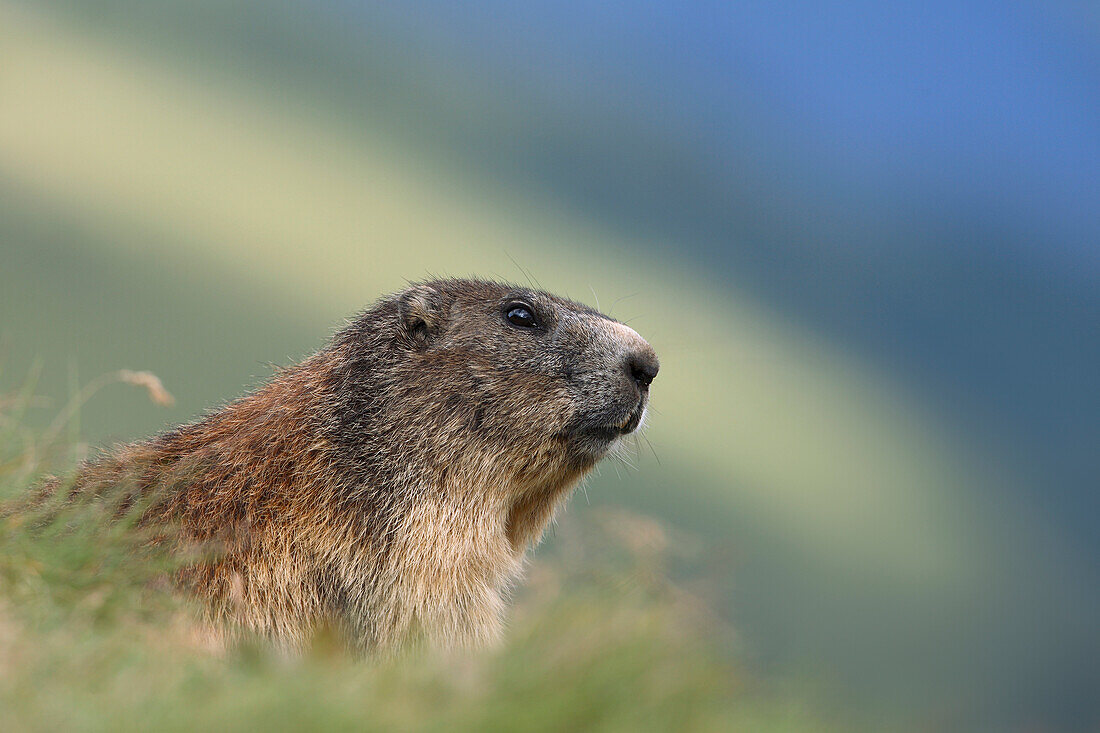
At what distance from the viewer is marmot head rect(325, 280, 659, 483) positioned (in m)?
6.68

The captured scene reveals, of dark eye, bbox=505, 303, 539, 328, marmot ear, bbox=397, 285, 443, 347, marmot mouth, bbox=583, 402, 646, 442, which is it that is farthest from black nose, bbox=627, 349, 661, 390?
marmot ear, bbox=397, 285, 443, 347

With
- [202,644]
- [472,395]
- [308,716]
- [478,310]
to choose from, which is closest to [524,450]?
[472,395]

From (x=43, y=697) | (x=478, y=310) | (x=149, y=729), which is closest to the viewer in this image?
(x=149, y=729)

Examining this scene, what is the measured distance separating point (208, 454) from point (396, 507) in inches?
45.4

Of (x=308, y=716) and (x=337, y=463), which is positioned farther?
(x=337, y=463)

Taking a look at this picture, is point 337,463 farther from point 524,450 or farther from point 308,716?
point 308,716

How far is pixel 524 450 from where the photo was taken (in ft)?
22.0

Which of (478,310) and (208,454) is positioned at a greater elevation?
(478,310)

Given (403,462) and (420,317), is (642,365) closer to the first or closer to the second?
(420,317)

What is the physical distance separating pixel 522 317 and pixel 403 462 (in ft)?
4.41

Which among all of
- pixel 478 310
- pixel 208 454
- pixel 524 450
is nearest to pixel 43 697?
pixel 208 454

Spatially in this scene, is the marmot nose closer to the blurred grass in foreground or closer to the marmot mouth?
the marmot mouth

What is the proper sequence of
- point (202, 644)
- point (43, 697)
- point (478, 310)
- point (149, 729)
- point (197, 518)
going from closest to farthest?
point (149, 729) < point (43, 697) < point (202, 644) < point (197, 518) < point (478, 310)

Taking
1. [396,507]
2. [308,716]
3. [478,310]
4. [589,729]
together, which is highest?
[478,310]
